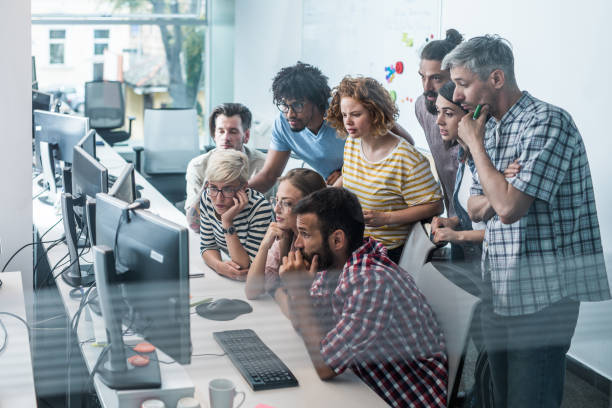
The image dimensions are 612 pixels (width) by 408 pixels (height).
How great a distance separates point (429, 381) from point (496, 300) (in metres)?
0.23

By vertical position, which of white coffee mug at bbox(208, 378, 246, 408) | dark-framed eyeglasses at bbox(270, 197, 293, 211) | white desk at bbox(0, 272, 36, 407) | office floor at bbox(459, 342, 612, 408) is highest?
dark-framed eyeglasses at bbox(270, 197, 293, 211)

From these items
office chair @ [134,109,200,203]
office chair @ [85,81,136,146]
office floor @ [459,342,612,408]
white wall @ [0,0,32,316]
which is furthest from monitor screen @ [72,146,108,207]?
office chair @ [85,81,136,146]

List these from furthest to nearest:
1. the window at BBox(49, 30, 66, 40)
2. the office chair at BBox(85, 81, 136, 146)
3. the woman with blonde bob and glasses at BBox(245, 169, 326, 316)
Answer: the window at BBox(49, 30, 66, 40) < the office chair at BBox(85, 81, 136, 146) < the woman with blonde bob and glasses at BBox(245, 169, 326, 316)

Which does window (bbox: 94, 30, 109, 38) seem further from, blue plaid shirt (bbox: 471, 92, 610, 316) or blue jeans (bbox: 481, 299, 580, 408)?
blue jeans (bbox: 481, 299, 580, 408)

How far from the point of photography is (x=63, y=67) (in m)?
5.58

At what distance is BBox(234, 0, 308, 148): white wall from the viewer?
4.73m

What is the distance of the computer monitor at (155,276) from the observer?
4.13ft

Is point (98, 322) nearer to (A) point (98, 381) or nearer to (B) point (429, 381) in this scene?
(A) point (98, 381)

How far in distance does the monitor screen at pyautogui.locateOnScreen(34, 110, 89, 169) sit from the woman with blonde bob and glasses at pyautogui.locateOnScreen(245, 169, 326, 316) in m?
1.18

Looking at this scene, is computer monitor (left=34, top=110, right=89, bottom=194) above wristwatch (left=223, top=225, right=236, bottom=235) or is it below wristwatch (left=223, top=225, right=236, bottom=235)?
→ above

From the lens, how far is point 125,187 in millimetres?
1834

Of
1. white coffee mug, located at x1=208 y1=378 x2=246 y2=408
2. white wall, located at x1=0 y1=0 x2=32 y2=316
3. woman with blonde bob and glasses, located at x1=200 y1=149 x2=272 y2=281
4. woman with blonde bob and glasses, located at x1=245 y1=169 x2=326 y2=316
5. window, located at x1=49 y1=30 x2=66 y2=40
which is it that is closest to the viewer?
white coffee mug, located at x1=208 y1=378 x2=246 y2=408

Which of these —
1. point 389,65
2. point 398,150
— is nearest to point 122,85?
point 389,65

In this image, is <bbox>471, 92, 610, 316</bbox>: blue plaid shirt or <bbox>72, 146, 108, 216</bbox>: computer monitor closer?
<bbox>471, 92, 610, 316</bbox>: blue plaid shirt
